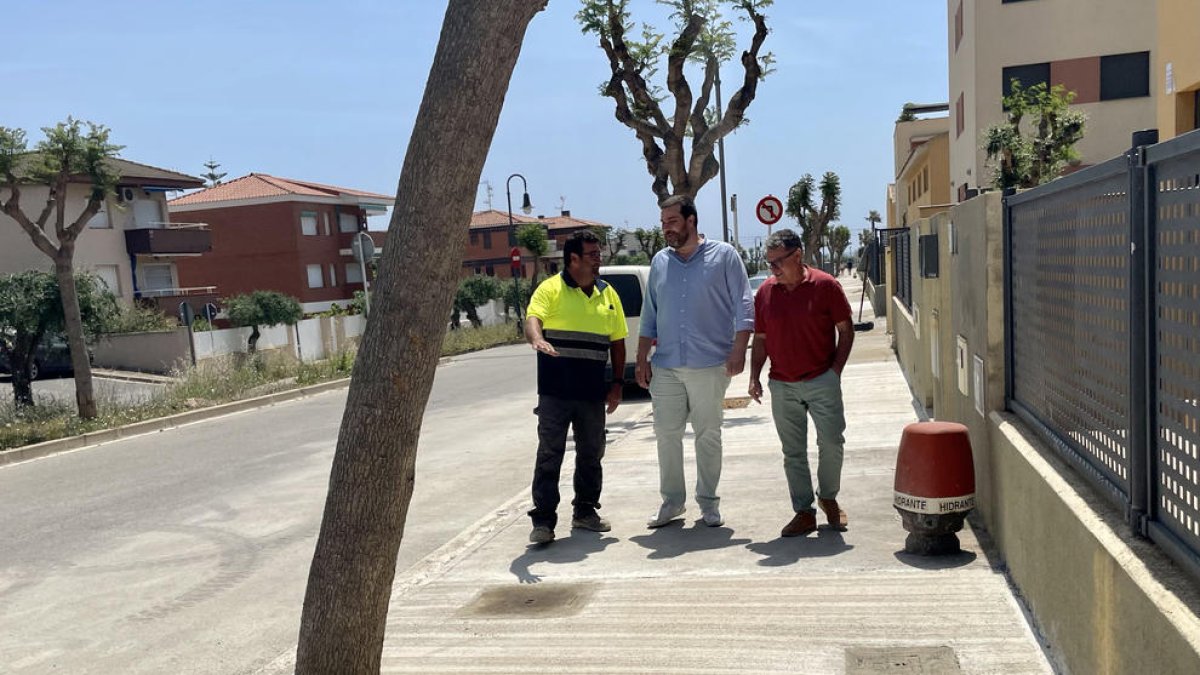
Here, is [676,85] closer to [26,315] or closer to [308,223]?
[26,315]

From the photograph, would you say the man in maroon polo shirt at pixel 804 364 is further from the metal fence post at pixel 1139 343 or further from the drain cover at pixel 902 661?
the metal fence post at pixel 1139 343

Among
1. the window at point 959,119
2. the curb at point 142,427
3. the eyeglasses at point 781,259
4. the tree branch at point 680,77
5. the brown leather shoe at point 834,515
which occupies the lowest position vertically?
the curb at point 142,427

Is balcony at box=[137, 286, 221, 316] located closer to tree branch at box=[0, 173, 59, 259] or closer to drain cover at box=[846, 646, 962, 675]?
tree branch at box=[0, 173, 59, 259]

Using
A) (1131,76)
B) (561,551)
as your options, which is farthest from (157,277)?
(561,551)

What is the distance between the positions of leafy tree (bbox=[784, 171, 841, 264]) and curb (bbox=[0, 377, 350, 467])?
1057 inches

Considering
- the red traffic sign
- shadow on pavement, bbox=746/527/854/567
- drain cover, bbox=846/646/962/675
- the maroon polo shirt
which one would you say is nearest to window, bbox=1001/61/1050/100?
the red traffic sign

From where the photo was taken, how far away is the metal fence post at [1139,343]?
2938 millimetres

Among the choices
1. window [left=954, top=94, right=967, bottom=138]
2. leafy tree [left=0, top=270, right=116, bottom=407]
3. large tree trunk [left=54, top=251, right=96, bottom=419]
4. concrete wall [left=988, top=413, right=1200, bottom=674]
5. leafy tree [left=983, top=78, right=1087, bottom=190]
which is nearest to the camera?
concrete wall [left=988, top=413, right=1200, bottom=674]

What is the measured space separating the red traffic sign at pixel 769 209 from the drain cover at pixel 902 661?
1484 cm

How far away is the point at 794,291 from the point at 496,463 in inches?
205

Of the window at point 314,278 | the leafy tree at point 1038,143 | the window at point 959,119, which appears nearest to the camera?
the leafy tree at point 1038,143

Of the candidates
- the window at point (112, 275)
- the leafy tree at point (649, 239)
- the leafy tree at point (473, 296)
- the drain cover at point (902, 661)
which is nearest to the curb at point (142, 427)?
the drain cover at point (902, 661)

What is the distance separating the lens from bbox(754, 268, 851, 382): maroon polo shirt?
6.07 metres

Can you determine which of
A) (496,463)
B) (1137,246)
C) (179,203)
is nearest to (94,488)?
(496,463)
